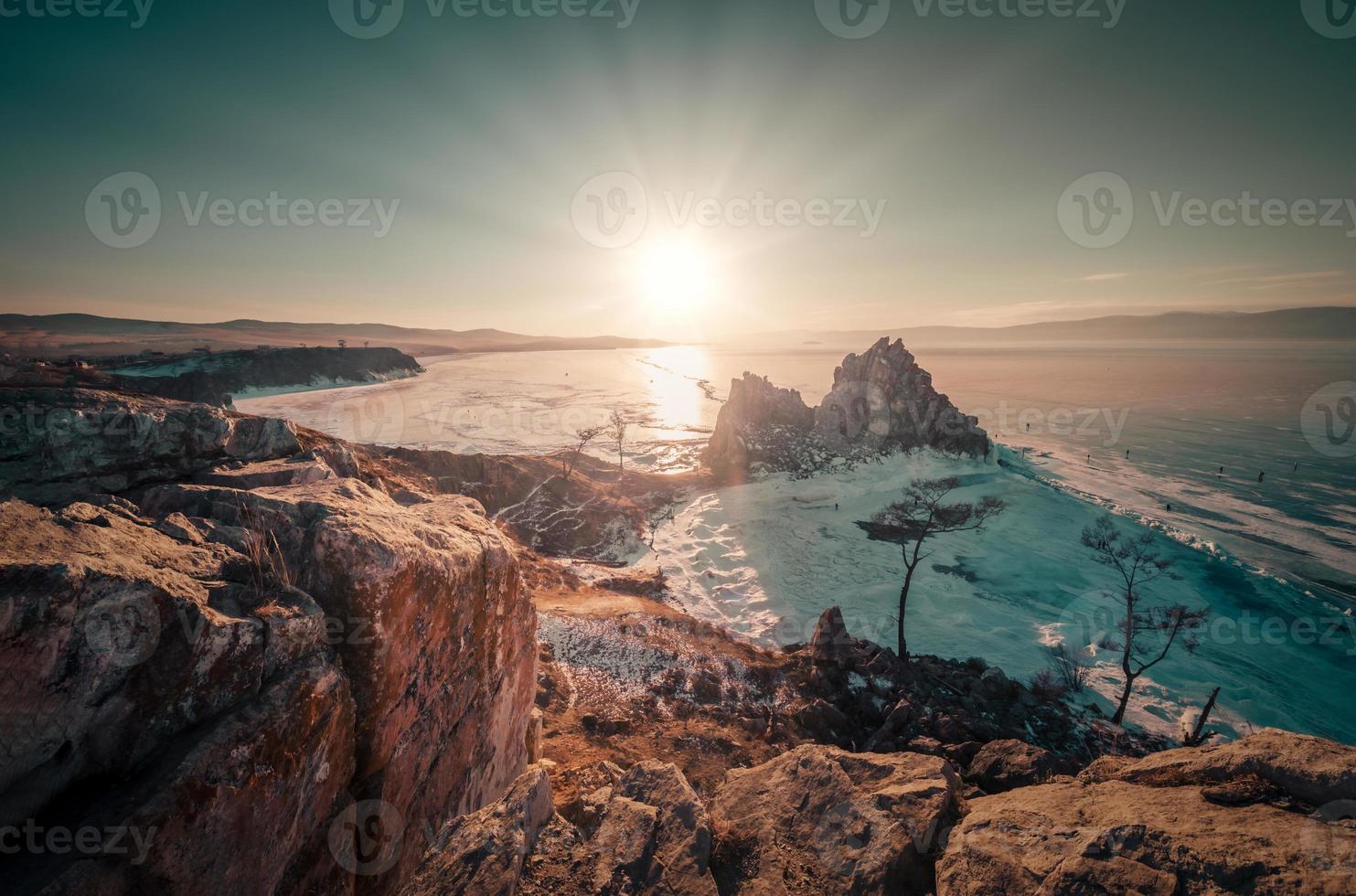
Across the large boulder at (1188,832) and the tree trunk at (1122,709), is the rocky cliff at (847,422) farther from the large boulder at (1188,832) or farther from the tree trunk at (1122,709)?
the large boulder at (1188,832)

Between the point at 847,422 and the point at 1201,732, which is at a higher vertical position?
the point at 847,422

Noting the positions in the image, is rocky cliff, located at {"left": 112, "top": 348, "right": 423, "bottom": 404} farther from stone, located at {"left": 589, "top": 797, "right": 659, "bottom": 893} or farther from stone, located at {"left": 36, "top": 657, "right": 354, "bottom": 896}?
stone, located at {"left": 589, "top": 797, "right": 659, "bottom": 893}

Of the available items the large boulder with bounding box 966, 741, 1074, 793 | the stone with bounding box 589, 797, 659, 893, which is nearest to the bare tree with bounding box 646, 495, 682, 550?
the large boulder with bounding box 966, 741, 1074, 793

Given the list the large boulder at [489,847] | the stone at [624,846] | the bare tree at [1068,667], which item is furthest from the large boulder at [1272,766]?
the bare tree at [1068,667]

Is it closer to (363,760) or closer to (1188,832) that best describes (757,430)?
(1188,832)

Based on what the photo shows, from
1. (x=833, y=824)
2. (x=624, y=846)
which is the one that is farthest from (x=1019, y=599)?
(x=624, y=846)

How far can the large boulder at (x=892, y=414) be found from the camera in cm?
5916

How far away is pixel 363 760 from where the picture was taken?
5.52m

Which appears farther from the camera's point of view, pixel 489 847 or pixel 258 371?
pixel 258 371

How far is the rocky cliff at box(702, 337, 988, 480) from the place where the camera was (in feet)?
187

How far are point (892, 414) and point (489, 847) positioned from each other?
207 feet

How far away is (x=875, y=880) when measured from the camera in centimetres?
580

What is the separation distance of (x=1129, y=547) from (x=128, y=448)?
51717mm

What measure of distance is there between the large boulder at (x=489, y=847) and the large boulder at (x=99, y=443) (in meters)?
6.27
